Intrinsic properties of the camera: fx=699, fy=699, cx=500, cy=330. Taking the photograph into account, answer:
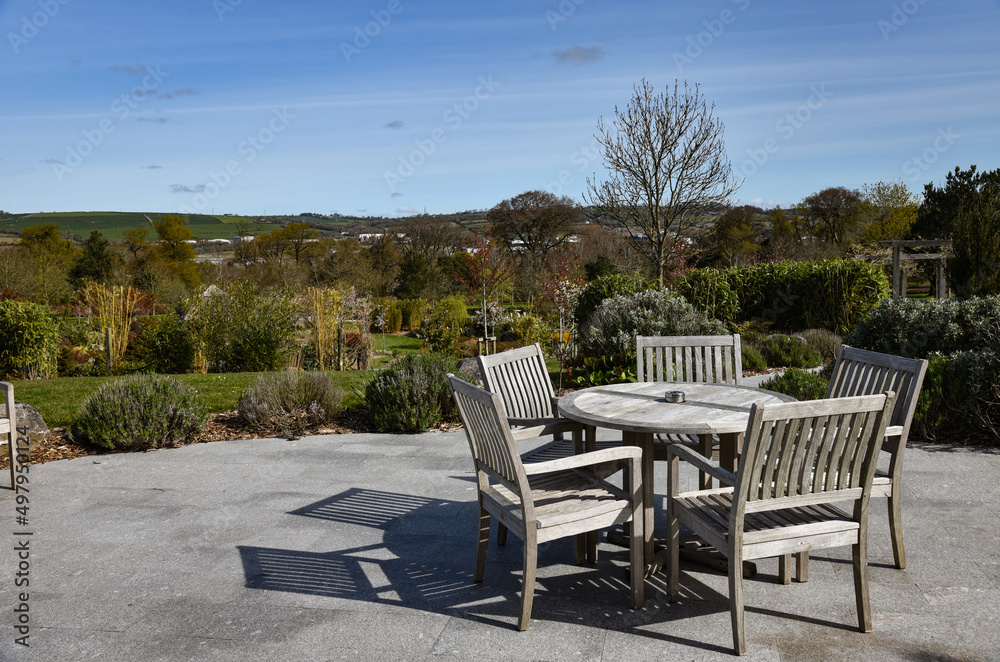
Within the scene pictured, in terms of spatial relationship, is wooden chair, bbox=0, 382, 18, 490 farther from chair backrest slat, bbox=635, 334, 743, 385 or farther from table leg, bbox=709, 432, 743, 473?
table leg, bbox=709, 432, 743, 473

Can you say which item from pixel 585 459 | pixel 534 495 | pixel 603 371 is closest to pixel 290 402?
pixel 603 371

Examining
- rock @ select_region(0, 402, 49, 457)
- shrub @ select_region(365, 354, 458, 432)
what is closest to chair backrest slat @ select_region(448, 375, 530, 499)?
shrub @ select_region(365, 354, 458, 432)

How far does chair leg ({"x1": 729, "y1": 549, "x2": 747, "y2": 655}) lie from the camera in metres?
2.54

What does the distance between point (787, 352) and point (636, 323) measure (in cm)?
270

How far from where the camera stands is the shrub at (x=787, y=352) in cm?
932

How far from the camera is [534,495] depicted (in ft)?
10.0

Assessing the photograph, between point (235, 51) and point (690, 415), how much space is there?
7.10m

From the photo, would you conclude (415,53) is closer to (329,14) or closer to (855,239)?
(329,14)

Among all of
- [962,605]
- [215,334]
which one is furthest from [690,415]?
[215,334]

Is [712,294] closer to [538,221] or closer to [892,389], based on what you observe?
[892,389]

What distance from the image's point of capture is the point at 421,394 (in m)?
6.26

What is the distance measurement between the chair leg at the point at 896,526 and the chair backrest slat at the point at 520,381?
74.0 inches

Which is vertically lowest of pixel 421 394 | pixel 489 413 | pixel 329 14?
pixel 421 394

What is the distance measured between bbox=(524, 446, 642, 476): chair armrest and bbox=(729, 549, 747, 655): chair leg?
0.57m
